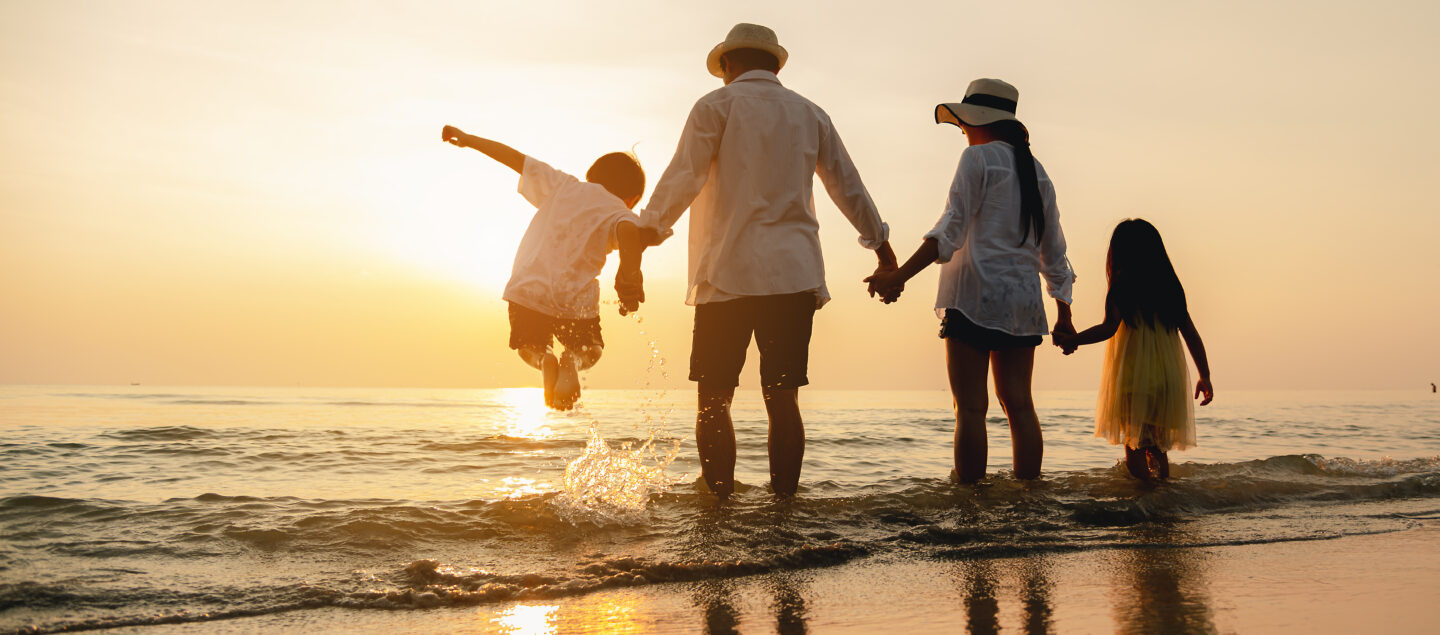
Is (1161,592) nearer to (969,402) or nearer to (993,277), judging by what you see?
(969,402)

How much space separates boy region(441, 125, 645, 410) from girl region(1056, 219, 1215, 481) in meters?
2.74

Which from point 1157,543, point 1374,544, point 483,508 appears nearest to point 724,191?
point 483,508

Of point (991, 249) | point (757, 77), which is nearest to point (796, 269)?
point (757, 77)

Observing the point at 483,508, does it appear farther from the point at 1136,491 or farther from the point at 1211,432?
the point at 1211,432

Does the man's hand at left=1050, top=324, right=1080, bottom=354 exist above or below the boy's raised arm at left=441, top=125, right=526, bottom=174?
below

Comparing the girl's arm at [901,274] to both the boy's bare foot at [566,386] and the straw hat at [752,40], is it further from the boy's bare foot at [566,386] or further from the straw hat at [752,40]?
the boy's bare foot at [566,386]

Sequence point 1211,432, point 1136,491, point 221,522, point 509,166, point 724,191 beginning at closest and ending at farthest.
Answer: point 221,522, point 724,191, point 1136,491, point 509,166, point 1211,432

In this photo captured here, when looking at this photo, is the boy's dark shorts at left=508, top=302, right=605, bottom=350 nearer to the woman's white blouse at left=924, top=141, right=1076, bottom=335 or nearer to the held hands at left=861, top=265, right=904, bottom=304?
the held hands at left=861, top=265, right=904, bottom=304

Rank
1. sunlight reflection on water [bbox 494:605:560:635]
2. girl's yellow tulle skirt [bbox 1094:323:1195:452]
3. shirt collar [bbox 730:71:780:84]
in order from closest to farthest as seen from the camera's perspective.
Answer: sunlight reflection on water [bbox 494:605:560:635], shirt collar [bbox 730:71:780:84], girl's yellow tulle skirt [bbox 1094:323:1195:452]

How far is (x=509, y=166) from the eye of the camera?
5.32m

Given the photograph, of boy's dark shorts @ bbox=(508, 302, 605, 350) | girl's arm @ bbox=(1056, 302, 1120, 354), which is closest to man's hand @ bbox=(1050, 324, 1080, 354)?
girl's arm @ bbox=(1056, 302, 1120, 354)

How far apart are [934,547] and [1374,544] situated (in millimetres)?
1701

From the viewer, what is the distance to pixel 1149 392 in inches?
196

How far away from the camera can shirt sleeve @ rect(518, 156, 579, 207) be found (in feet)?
17.0
